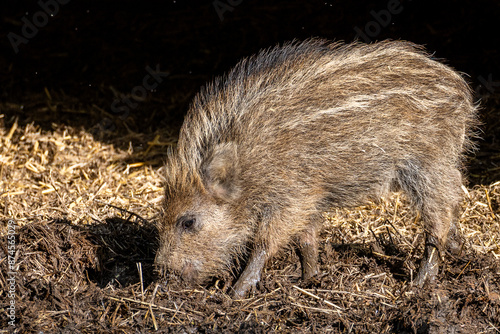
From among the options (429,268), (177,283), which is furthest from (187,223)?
(429,268)

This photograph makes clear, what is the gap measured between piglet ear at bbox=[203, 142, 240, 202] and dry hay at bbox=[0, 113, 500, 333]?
57 cm

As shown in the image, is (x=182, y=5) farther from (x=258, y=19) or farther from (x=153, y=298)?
(x=153, y=298)

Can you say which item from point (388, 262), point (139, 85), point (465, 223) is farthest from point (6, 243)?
point (139, 85)

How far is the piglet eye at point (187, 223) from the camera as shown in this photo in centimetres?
390

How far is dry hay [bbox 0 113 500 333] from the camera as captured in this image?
3352 millimetres

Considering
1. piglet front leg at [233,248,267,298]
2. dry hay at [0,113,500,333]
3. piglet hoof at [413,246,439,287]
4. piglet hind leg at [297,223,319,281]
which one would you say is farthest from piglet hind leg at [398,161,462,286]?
piglet front leg at [233,248,267,298]

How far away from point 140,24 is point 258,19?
4.98ft

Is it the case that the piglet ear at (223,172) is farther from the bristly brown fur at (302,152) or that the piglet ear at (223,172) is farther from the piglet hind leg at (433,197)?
the piglet hind leg at (433,197)

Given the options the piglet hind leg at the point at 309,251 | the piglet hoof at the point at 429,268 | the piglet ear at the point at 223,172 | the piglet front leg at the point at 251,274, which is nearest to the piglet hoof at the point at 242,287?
the piglet front leg at the point at 251,274

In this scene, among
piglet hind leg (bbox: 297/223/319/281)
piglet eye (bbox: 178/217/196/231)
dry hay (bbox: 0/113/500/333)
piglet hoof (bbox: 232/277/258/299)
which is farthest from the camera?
piglet hind leg (bbox: 297/223/319/281)

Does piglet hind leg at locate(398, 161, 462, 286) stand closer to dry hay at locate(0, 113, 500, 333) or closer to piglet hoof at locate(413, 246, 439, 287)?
piglet hoof at locate(413, 246, 439, 287)

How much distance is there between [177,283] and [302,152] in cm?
108

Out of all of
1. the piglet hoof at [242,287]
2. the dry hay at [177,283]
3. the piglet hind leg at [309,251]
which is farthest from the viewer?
the piglet hind leg at [309,251]

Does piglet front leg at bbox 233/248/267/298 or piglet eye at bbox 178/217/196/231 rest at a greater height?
piglet eye at bbox 178/217/196/231
